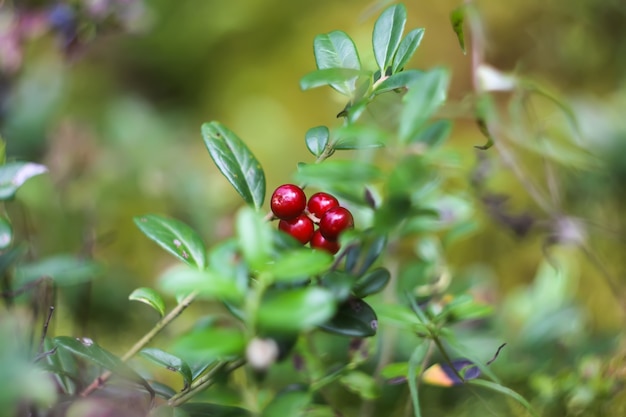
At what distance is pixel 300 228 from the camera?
46 cm

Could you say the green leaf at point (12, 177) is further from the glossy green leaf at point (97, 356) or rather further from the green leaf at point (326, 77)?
the green leaf at point (326, 77)

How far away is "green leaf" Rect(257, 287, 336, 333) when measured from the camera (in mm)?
330

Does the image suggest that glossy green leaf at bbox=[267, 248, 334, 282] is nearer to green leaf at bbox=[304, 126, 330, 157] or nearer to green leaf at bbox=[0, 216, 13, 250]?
green leaf at bbox=[304, 126, 330, 157]

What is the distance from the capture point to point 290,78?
174cm

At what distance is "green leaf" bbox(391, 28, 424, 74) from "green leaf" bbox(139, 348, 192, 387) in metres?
0.27

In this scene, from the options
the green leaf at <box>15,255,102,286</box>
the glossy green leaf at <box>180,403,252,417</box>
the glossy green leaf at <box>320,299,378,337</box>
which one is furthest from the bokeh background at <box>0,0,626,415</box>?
the glossy green leaf at <box>180,403,252,417</box>

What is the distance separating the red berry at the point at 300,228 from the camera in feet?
1.51

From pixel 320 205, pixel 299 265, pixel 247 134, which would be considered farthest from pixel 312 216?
pixel 247 134

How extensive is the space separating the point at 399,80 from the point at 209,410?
0.28m

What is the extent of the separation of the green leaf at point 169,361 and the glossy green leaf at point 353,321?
108 millimetres

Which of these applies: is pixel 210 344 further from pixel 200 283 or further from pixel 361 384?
pixel 361 384

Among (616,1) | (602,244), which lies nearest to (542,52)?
(616,1)

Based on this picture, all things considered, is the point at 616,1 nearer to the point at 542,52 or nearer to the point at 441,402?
the point at 542,52

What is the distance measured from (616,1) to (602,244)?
2.21 ft
